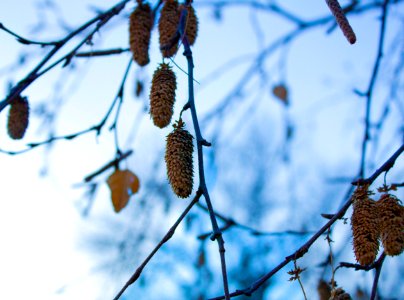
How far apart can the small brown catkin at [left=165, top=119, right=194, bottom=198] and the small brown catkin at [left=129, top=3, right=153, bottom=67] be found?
32cm

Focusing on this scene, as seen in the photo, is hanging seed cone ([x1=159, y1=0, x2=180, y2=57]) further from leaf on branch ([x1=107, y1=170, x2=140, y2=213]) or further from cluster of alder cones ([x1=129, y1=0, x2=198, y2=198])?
leaf on branch ([x1=107, y1=170, x2=140, y2=213])

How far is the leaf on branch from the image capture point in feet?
3.83

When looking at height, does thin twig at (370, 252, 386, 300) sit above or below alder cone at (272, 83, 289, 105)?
below

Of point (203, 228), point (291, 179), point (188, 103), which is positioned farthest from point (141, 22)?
point (203, 228)

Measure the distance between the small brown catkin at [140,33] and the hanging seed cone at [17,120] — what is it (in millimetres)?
258

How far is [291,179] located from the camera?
193 centimetres

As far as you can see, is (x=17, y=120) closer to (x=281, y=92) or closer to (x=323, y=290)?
(x=323, y=290)

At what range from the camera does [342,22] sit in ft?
2.41

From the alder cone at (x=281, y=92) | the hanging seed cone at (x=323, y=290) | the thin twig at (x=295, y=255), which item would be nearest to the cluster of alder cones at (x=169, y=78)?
the thin twig at (x=295, y=255)

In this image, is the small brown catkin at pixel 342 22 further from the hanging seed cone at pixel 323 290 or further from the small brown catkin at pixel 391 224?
the hanging seed cone at pixel 323 290

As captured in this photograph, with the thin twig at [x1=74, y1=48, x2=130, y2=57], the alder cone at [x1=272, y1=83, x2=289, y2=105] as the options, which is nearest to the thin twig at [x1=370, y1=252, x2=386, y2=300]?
the thin twig at [x1=74, y1=48, x2=130, y2=57]

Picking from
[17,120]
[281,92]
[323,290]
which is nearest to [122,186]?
[17,120]

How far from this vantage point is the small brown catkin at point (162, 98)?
81 cm

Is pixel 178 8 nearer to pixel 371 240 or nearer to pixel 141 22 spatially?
pixel 141 22
